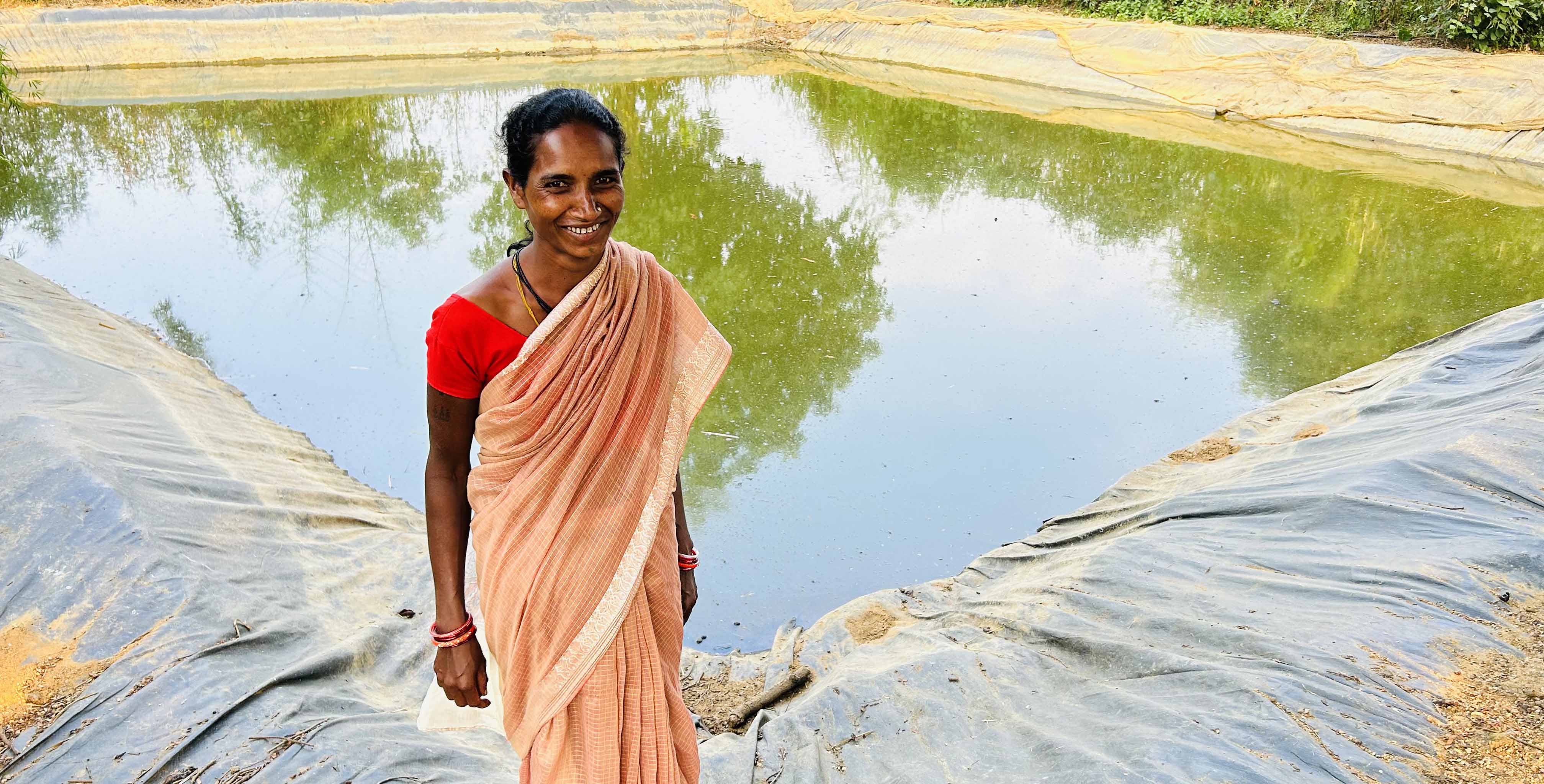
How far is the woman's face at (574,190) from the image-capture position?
136 centimetres

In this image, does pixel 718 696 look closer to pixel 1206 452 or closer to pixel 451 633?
pixel 451 633

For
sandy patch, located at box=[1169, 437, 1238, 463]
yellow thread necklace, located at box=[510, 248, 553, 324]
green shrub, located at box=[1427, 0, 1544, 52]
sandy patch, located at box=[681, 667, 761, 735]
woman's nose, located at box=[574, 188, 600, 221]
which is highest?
green shrub, located at box=[1427, 0, 1544, 52]

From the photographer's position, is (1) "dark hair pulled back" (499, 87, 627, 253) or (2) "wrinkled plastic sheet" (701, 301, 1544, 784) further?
(2) "wrinkled plastic sheet" (701, 301, 1544, 784)

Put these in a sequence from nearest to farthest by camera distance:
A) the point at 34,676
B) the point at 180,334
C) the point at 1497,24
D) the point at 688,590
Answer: the point at 688,590
the point at 34,676
the point at 180,334
the point at 1497,24

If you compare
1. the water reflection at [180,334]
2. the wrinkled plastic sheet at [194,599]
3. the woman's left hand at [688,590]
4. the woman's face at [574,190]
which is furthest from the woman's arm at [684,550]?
the water reflection at [180,334]

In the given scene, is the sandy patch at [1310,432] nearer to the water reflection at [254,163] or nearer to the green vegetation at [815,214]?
the green vegetation at [815,214]

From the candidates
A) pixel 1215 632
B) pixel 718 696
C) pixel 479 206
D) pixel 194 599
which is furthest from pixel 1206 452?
pixel 479 206

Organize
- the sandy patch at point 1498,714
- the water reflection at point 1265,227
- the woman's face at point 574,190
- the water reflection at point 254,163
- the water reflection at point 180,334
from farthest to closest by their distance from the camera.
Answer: the water reflection at point 254,163
the water reflection at point 1265,227
the water reflection at point 180,334
the sandy patch at point 1498,714
the woman's face at point 574,190

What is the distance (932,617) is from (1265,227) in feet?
17.9

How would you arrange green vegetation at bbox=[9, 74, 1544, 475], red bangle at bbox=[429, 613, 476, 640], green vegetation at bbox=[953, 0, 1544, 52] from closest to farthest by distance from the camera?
red bangle at bbox=[429, 613, 476, 640]
green vegetation at bbox=[9, 74, 1544, 475]
green vegetation at bbox=[953, 0, 1544, 52]

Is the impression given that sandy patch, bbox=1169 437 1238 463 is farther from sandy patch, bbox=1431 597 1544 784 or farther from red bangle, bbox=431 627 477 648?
red bangle, bbox=431 627 477 648

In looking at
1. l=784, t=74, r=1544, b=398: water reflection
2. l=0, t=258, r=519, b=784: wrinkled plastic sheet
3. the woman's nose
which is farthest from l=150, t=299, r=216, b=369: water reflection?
l=784, t=74, r=1544, b=398: water reflection

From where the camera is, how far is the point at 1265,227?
284 inches

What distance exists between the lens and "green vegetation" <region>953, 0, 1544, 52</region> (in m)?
9.28
